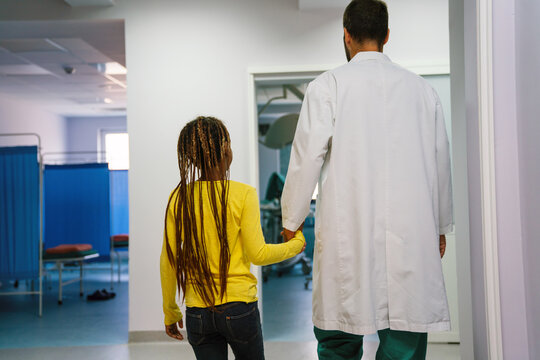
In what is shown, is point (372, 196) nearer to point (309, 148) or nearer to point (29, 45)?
point (309, 148)

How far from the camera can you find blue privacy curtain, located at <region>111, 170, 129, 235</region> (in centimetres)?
728

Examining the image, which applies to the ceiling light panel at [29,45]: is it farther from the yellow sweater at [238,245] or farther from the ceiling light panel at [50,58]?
the yellow sweater at [238,245]

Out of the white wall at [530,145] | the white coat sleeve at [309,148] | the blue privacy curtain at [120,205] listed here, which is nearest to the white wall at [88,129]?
the blue privacy curtain at [120,205]

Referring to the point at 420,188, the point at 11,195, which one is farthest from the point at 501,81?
the point at 11,195

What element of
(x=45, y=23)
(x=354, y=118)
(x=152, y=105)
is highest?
(x=45, y=23)

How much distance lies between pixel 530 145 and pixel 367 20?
23.1 inches

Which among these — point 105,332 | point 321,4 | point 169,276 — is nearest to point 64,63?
point 105,332

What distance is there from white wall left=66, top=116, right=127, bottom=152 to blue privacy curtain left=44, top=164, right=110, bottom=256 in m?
4.02

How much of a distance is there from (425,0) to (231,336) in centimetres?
280

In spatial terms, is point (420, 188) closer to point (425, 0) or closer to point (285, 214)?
point (285, 214)

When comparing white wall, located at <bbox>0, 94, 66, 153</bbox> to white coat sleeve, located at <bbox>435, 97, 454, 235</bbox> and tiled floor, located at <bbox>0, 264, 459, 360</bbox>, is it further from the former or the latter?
white coat sleeve, located at <bbox>435, 97, 454, 235</bbox>

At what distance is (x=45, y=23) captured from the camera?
11.7 ft

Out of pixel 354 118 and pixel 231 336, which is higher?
pixel 354 118

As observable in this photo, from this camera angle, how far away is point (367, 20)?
1517 mm
